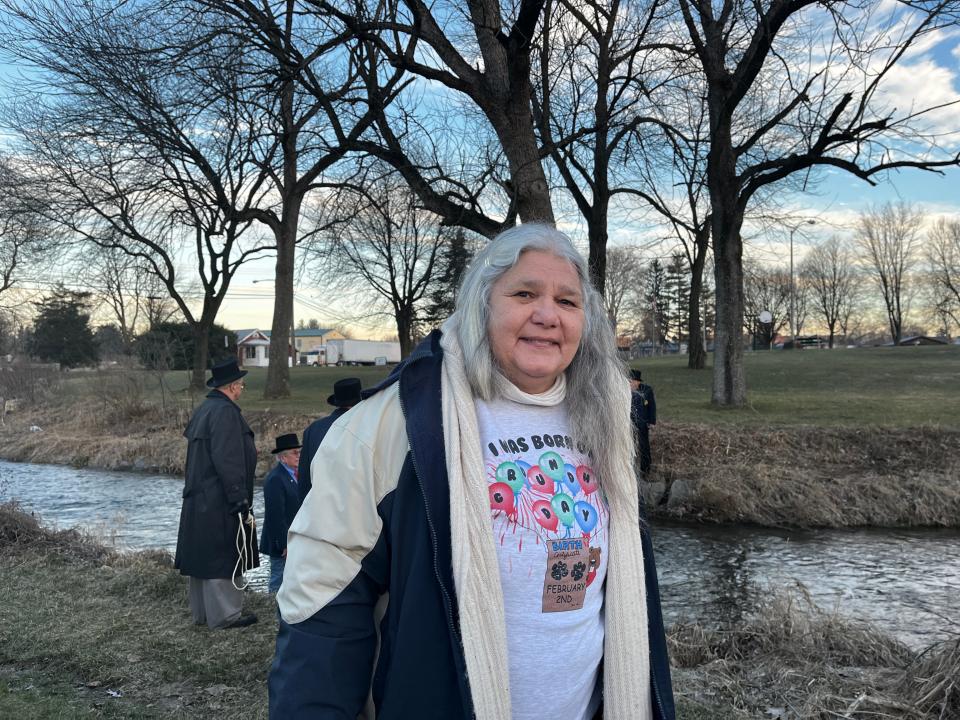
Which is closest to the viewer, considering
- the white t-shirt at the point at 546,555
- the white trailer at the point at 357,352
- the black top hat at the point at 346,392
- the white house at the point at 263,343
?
the white t-shirt at the point at 546,555

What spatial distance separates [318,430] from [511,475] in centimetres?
232

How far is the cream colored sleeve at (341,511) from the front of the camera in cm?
177

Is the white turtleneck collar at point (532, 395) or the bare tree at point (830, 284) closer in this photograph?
the white turtleneck collar at point (532, 395)

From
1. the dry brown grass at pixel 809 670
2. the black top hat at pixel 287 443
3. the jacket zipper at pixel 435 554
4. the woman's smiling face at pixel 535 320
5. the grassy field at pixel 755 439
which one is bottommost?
the dry brown grass at pixel 809 670

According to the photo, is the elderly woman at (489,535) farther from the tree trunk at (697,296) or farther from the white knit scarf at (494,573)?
the tree trunk at (697,296)

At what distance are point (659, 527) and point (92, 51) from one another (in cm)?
960

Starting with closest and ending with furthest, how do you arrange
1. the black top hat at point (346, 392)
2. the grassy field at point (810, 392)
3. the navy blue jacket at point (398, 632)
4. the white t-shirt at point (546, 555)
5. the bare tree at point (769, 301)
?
1. the navy blue jacket at point (398, 632)
2. the white t-shirt at point (546, 555)
3. the black top hat at point (346, 392)
4. the grassy field at point (810, 392)
5. the bare tree at point (769, 301)

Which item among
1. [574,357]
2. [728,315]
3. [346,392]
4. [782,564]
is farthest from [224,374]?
[728,315]

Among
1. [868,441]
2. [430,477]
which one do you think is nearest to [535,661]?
[430,477]

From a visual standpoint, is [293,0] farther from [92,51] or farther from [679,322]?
[679,322]

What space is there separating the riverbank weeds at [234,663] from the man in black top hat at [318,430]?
5.33 feet

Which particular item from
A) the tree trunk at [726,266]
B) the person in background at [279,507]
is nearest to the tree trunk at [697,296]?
the tree trunk at [726,266]

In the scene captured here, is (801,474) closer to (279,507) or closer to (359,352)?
(279,507)

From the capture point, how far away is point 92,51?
24.6ft
